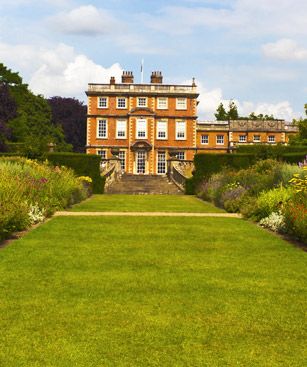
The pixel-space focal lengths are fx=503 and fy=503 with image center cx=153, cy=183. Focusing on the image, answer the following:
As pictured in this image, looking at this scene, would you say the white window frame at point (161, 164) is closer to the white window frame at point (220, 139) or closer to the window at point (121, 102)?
the window at point (121, 102)

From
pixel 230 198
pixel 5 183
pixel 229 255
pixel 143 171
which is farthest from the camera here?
pixel 143 171

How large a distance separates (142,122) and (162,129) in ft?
7.77

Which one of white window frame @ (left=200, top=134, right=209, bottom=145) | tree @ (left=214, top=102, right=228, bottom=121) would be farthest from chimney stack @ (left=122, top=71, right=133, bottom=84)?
tree @ (left=214, top=102, right=228, bottom=121)

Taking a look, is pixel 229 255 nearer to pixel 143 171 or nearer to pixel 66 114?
pixel 143 171

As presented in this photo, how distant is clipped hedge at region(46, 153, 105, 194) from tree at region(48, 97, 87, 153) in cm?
4180

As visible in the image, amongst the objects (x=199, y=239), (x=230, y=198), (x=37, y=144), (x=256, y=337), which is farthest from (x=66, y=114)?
(x=256, y=337)

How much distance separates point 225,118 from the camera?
7656 cm

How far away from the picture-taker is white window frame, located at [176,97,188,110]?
55688mm

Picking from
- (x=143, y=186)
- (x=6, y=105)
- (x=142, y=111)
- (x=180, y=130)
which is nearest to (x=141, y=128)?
(x=142, y=111)

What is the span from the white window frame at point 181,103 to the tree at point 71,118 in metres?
20.6

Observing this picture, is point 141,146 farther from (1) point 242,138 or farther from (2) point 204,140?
(1) point 242,138

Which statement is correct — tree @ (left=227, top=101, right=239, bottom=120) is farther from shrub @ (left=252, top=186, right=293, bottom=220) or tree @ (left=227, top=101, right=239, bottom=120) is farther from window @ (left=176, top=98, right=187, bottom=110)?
shrub @ (left=252, top=186, right=293, bottom=220)

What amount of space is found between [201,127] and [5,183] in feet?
171

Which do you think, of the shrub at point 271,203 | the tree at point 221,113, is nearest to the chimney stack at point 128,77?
the tree at point 221,113
